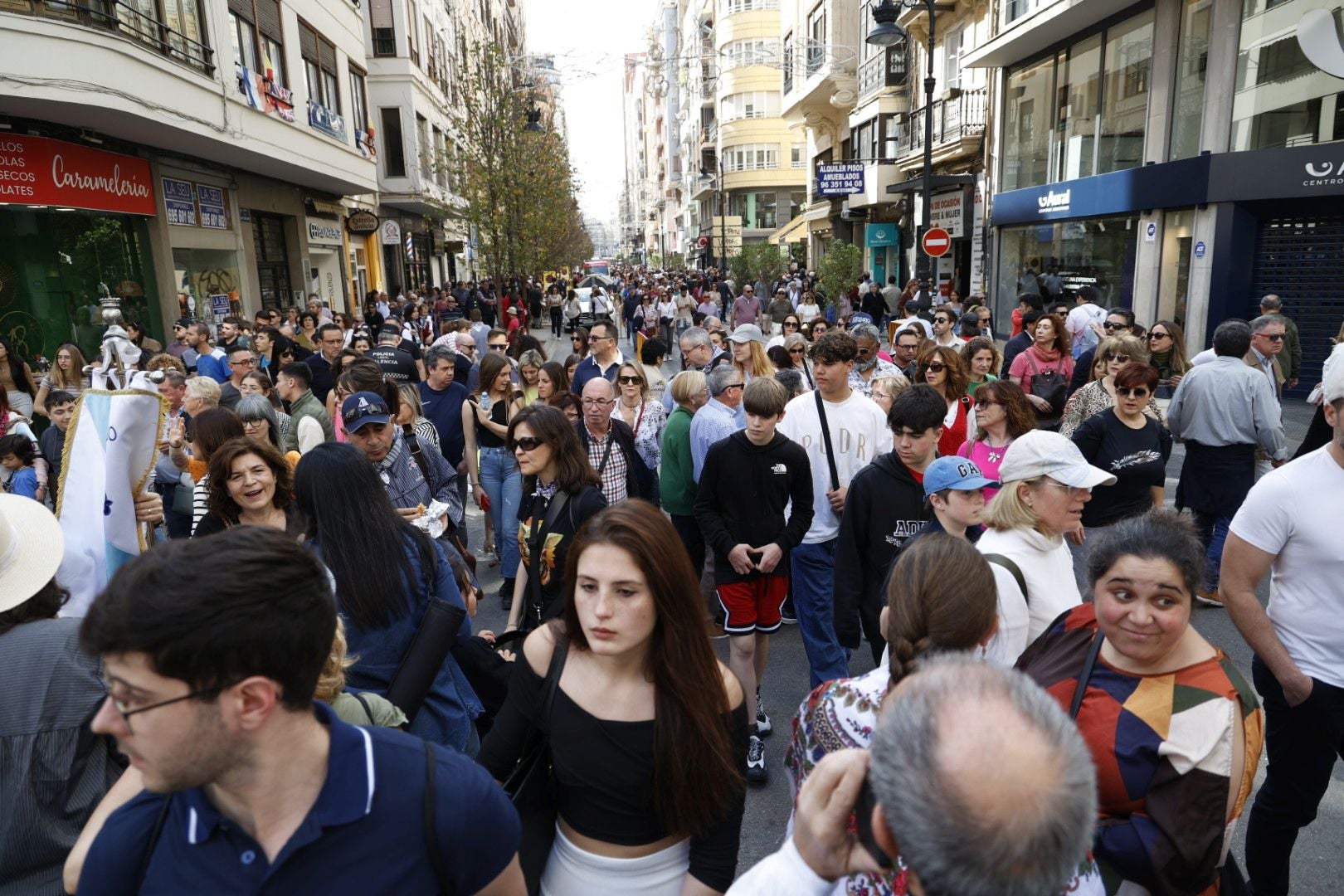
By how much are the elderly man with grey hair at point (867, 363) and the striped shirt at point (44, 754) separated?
19.9ft

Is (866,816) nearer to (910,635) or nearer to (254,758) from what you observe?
(910,635)

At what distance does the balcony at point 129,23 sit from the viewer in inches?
390

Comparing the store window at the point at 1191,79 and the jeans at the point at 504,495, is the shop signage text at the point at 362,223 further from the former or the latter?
the jeans at the point at 504,495

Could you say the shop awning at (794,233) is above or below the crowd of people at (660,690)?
above

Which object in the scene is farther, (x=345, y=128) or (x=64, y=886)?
(x=345, y=128)

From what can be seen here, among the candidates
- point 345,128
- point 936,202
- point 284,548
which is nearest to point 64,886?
point 284,548

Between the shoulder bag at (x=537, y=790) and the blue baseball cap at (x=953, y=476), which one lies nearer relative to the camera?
the shoulder bag at (x=537, y=790)

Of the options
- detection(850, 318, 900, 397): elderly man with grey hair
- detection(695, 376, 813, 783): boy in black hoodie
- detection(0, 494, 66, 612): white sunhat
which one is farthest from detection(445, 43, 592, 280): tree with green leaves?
detection(0, 494, 66, 612): white sunhat

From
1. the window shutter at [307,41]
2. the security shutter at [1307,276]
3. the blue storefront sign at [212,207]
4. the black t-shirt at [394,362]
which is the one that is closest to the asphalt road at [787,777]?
the black t-shirt at [394,362]

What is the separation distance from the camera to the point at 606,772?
83.3 inches

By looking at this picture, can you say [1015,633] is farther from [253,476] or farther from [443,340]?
[443,340]

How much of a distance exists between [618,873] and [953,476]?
2043 millimetres

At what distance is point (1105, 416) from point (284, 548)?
493cm

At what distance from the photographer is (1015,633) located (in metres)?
2.75
